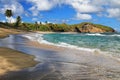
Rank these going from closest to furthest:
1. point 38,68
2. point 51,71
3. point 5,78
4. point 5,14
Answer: point 5,78 → point 51,71 → point 38,68 → point 5,14

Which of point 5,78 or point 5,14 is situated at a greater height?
point 5,14

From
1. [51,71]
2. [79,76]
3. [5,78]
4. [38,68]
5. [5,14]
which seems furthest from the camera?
[5,14]

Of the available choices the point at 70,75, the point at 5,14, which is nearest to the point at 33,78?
the point at 70,75

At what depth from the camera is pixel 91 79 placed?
12227mm

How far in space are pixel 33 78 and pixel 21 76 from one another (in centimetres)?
69

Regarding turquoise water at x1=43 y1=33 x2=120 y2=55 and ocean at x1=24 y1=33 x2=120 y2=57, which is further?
turquoise water at x1=43 y1=33 x2=120 y2=55

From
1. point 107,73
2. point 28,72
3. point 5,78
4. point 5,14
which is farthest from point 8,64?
point 5,14

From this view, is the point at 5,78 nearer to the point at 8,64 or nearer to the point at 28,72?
the point at 28,72

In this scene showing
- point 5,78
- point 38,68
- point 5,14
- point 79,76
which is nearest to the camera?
point 5,78

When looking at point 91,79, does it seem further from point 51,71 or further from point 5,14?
point 5,14

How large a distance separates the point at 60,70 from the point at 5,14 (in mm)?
144420

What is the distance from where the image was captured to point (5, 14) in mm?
154500

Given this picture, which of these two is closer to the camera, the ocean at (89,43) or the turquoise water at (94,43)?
the ocean at (89,43)

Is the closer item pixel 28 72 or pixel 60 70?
pixel 28 72
